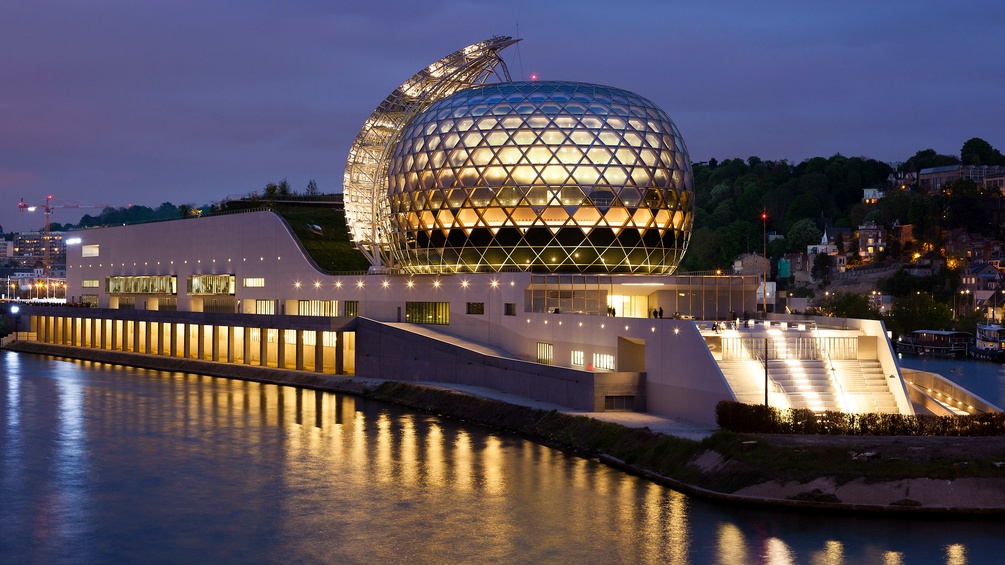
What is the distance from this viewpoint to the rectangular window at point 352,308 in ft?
353

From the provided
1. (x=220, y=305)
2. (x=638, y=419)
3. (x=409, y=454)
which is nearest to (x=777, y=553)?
(x=638, y=419)

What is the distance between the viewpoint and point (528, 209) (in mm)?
92812

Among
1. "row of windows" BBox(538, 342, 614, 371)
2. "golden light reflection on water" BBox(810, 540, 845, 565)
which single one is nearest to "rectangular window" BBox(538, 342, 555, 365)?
"row of windows" BBox(538, 342, 614, 371)

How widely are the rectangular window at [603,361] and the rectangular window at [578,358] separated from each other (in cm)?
177

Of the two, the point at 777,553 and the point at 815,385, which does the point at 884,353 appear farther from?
the point at 777,553

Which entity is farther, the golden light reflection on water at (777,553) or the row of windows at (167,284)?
the row of windows at (167,284)

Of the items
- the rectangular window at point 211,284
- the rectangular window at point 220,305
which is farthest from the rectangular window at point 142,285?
the rectangular window at point 220,305

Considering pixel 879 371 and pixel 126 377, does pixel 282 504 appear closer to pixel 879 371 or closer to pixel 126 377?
pixel 879 371

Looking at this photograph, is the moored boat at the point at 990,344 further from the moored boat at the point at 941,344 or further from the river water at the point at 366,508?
the river water at the point at 366,508

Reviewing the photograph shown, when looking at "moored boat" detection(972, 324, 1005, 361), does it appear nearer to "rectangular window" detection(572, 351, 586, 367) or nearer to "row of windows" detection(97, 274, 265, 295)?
"rectangular window" detection(572, 351, 586, 367)

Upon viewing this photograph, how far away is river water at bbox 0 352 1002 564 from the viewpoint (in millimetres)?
41062

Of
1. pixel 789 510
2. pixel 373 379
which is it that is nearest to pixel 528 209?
pixel 373 379

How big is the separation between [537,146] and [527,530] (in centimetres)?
5322

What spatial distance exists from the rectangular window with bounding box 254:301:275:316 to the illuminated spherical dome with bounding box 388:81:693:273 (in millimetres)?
24089
